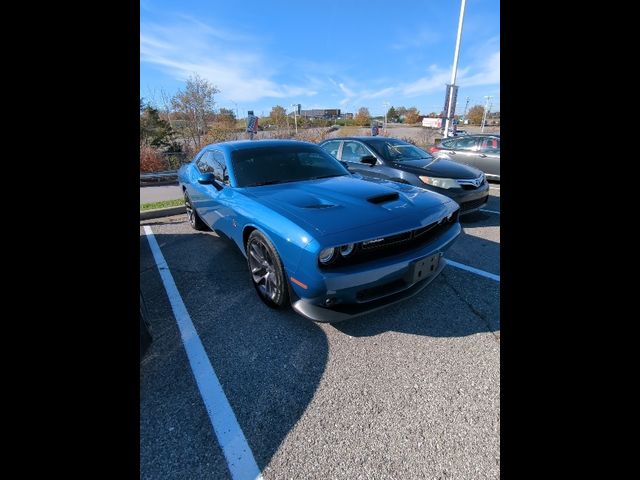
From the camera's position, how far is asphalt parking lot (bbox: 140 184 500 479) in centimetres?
153

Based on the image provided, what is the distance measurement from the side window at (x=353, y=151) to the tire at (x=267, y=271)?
3698 mm

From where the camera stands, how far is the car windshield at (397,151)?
5.65 metres

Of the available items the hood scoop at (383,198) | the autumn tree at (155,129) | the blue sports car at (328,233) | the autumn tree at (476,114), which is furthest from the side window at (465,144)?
the autumn tree at (476,114)

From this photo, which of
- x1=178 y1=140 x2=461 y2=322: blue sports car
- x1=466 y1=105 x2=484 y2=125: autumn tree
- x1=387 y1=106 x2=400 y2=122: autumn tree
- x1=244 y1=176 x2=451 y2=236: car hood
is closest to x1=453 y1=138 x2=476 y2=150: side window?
x1=178 y1=140 x2=461 y2=322: blue sports car

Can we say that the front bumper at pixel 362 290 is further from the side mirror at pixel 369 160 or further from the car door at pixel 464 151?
the car door at pixel 464 151

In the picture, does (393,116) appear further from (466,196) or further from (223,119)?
(466,196)

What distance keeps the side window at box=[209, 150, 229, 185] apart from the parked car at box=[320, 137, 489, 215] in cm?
206

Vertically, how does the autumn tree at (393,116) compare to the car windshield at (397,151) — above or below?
above

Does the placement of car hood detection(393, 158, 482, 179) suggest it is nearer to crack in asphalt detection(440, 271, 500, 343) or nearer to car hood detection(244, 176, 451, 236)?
car hood detection(244, 176, 451, 236)

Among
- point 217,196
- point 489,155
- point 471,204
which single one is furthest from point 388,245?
point 489,155
